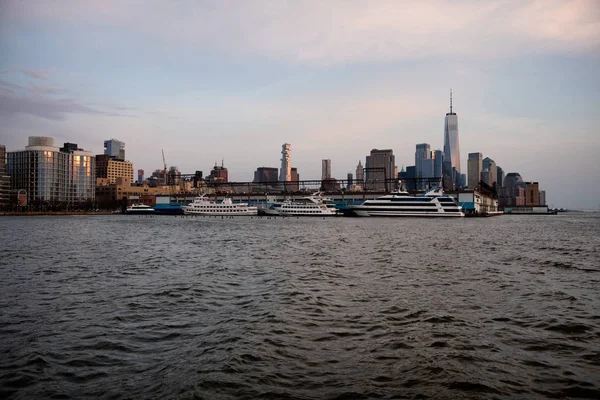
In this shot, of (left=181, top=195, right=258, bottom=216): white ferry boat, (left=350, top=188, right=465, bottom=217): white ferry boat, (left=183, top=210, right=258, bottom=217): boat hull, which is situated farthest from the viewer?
(left=181, top=195, right=258, bottom=216): white ferry boat

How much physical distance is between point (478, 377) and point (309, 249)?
3230 centimetres

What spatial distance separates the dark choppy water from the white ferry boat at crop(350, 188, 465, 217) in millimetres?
106467

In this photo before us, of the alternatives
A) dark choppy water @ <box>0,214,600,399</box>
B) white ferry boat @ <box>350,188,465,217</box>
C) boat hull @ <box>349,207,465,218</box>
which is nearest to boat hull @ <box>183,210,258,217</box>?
boat hull @ <box>349,207,465,218</box>

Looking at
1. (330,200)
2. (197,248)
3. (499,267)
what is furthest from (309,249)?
(330,200)

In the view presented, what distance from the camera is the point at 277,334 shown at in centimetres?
1414

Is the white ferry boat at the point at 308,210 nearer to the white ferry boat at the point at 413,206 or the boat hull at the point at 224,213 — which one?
the boat hull at the point at 224,213

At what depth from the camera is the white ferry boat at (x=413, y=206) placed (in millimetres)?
134000

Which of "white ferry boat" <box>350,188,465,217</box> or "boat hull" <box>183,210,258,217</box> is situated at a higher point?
"white ferry boat" <box>350,188,465,217</box>

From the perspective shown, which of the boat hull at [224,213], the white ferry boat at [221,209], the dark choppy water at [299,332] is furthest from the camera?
the white ferry boat at [221,209]

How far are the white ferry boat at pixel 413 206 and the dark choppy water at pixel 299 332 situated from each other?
106467mm

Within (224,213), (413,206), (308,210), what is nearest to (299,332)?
(413,206)

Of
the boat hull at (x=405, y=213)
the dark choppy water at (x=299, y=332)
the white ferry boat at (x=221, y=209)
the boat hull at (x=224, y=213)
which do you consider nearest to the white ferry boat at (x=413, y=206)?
the boat hull at (x=405, y=213)

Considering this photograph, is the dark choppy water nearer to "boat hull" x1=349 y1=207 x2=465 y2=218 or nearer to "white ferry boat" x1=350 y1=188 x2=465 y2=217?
"boat hull" x1=349 y1=207 x2=465 y2=218

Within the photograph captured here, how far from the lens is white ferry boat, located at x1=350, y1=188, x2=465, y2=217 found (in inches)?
5276
